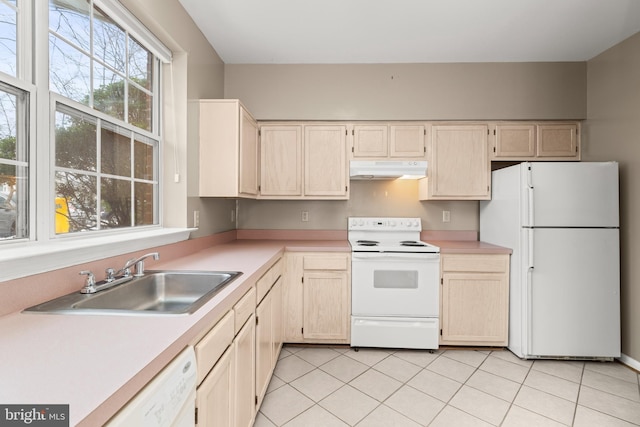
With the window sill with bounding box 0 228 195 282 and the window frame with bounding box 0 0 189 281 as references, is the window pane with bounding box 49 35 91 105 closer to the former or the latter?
the window frame with bounding box 0 0 189 281

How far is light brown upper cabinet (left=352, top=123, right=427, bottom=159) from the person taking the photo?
292 centimetres

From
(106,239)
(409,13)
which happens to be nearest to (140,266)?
(106,239)

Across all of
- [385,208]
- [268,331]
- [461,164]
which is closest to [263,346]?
[268,331]

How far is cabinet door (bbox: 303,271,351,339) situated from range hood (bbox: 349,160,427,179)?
0.94m

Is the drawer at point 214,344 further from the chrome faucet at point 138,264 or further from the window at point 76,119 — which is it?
the window at point 76,119

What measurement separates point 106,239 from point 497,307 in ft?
9.30

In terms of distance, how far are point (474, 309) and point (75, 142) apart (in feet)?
9.65

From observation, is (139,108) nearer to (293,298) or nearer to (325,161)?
(325,161)

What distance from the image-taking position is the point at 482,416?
1799mm

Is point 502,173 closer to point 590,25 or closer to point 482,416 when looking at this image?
point 590,25

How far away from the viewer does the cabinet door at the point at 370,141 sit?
2.93m

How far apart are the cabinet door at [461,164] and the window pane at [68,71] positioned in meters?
2.62

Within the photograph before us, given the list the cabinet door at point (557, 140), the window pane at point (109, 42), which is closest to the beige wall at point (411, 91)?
the cabinet door at point (557, 140)

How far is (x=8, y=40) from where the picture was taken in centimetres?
114
